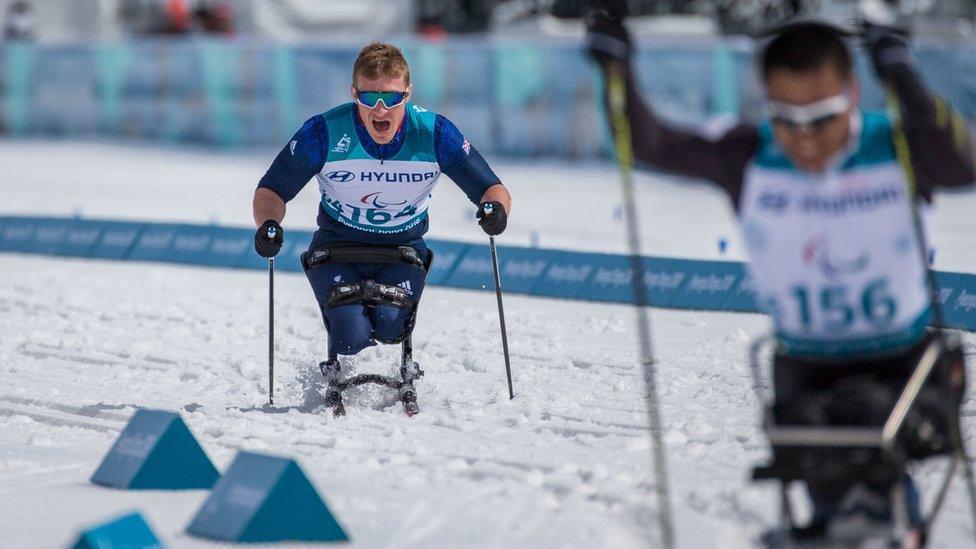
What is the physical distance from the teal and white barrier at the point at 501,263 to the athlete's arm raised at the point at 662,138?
5257mm

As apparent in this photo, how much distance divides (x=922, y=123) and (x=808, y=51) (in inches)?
14.3

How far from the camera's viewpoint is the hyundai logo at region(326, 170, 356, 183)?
23.6 ft

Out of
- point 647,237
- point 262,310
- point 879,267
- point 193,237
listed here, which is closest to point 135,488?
point 879,267

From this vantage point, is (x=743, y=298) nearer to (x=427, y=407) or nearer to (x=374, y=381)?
(x=427, y=407)

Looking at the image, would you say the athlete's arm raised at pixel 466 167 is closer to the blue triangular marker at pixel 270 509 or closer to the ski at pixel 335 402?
the ski at pixel 335 402

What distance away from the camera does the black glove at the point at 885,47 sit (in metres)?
3.99

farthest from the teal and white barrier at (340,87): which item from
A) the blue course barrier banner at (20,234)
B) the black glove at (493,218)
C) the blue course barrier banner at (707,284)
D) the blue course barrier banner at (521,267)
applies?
the black glove at (493,218)

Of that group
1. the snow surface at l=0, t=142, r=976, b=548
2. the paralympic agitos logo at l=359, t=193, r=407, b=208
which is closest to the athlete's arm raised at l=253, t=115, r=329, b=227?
the paralympic agitos logo at l=359, t=193, r=407, b=208

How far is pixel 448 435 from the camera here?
688cm

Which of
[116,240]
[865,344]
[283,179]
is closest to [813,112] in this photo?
[865,344]

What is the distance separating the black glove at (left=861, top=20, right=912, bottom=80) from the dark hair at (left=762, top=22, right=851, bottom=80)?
0.26ft

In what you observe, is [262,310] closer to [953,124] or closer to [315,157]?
[315,157]

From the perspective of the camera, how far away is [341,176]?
719 centimetres

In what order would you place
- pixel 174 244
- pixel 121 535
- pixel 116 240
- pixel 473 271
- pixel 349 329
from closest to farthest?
pixel 121 535 < pixel 349 329 < pixel 473 271 < pixel 174 244 < pixel 116 240
